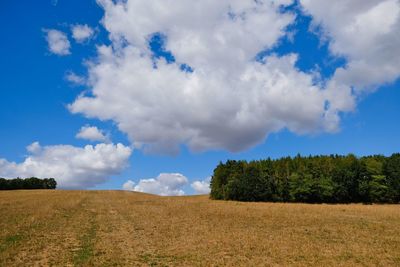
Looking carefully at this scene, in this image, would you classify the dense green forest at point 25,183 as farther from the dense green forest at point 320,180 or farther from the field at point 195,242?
the field at point 195,242

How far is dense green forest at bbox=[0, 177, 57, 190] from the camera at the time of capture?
162m

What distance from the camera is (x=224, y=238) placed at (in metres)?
29.4

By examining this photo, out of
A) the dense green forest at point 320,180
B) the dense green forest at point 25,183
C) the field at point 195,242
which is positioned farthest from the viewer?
the dense green forest at point 25,183

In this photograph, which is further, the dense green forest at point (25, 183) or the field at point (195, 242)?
the dense green forest at point (25, 183)

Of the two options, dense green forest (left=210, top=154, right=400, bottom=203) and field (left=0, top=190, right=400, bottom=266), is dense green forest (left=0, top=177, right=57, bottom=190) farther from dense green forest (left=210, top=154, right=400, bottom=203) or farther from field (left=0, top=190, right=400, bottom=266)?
field (left=0, top=190, right=400, bottom=266)

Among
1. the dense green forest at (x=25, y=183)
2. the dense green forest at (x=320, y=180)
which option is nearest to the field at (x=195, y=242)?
the dense green forest at (x=320, y=180)

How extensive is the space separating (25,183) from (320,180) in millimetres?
140441

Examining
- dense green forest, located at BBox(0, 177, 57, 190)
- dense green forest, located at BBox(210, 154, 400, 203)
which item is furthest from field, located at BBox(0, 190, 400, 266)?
dense green forest, located at BBox(0, 177, 57, 190)

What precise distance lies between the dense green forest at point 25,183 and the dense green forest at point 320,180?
4528 inches

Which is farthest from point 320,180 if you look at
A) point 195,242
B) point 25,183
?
point 25,183

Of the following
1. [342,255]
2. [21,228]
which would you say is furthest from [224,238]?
[21,228]

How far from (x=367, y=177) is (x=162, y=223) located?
2415 inches

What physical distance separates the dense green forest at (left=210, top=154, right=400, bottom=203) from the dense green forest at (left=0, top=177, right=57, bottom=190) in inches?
4528

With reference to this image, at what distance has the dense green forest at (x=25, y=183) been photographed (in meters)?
162
